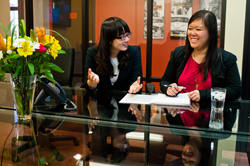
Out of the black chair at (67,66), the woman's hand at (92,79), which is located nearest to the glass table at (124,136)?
the woman's hand at (92,79)

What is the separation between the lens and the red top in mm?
2128

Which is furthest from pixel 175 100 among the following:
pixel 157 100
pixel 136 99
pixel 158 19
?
pixel 158 19

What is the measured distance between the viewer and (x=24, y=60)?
1.34 m

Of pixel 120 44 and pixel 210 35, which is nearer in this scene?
pixel 210 35

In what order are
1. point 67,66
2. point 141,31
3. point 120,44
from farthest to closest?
point 141,31 → point 67,66 → point 120,44

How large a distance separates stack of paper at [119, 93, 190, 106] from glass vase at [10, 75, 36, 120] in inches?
25.1

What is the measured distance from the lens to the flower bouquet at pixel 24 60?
4.18 feet

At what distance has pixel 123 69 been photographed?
2.43 meters

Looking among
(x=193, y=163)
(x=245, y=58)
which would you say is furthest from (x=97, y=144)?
(x=245, y=58)

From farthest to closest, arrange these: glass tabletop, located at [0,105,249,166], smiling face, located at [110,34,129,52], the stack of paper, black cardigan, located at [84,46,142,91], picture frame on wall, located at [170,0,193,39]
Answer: picture frame on wall, located at [170,0,193,39], black cardigan, located at [84,46,142,91], smiling face, located at [110,34,129,52], the stack of paper, glass tabletop, located at [0,105,249,166]

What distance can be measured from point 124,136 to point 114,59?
145 cm

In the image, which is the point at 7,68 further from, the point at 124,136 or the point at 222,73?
the point at 222,73

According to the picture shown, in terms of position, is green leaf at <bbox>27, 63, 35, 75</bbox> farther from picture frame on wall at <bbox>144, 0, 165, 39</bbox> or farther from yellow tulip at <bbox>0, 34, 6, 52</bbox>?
picture frame on wall at <bbox>144, 0, 165, 39</bbox>

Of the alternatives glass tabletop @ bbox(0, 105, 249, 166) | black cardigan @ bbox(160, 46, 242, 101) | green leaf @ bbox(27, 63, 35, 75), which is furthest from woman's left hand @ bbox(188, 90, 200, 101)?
green leaf @ bbox(27, 63, 35, 75)
